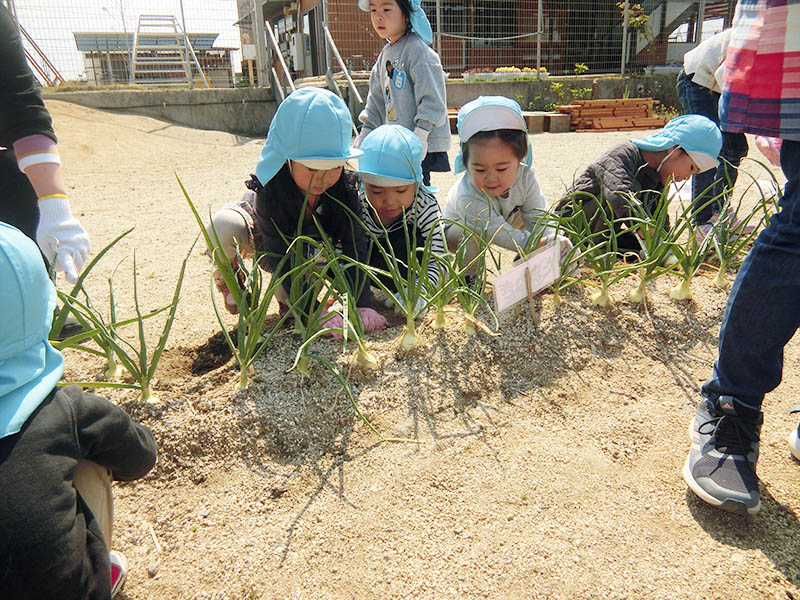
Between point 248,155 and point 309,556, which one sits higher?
point 248,155

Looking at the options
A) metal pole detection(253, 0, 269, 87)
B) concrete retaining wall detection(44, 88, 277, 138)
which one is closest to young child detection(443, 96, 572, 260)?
concrete retaining wall detection(44, 88, 277, 138)

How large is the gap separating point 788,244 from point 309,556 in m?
1.16

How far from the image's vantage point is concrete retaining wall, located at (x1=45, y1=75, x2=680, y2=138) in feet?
30.2

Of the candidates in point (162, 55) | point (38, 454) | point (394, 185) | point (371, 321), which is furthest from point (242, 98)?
point (38, 454)

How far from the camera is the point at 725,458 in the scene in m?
1.25

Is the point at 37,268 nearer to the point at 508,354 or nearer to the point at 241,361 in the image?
the point at 241,361

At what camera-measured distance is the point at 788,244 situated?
1146 mm

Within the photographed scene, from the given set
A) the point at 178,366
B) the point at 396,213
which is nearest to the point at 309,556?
the point at 178,366

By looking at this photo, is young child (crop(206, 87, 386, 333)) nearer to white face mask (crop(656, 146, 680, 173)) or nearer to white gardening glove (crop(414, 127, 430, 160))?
white gardening glove (crop(414, 127, 430, 160))

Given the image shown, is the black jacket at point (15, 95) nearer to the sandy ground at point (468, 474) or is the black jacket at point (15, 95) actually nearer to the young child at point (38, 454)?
the sandy ground at point (468, 474)

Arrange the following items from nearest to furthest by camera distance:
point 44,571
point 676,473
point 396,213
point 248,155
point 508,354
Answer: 1. point 44,571
2. point 676,473
3. point 508,354
4. point 396,213
5. point 248,155

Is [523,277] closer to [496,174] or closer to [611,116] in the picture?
[496,174]

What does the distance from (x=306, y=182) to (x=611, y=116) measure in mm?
9005

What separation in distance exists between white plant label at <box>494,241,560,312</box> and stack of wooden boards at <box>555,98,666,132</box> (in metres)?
8.33
